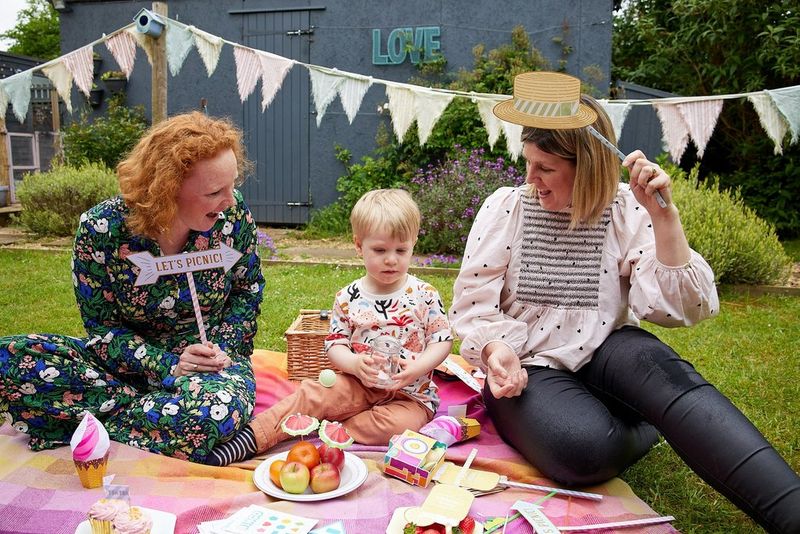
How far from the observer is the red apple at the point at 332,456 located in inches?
79.4

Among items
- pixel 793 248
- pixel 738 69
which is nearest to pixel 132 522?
pixel 793 248

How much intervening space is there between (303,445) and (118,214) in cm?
102

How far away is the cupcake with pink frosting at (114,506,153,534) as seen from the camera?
1594mm

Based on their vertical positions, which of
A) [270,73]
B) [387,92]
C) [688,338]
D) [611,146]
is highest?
[270,73]

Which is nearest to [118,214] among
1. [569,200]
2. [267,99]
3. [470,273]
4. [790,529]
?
[470,273]

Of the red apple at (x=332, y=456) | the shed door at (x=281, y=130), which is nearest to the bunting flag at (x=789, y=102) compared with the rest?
the red apple at (x=332, y=456)

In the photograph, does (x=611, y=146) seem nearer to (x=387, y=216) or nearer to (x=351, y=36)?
(x=387, y=216)

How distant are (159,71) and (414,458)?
5.07m

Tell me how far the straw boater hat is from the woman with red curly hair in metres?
1.00

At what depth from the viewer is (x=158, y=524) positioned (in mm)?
1715

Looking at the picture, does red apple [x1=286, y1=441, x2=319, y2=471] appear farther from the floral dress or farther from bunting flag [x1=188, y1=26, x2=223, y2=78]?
bunting flag [x1=188, y1=26, x2=223, y2=78]

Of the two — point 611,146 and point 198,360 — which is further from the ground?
point 611,146

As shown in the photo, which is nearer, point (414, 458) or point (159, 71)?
point (414, 458)

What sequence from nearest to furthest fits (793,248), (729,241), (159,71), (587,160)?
(587,160)
(729,241)
(159,71)
(793,248)
